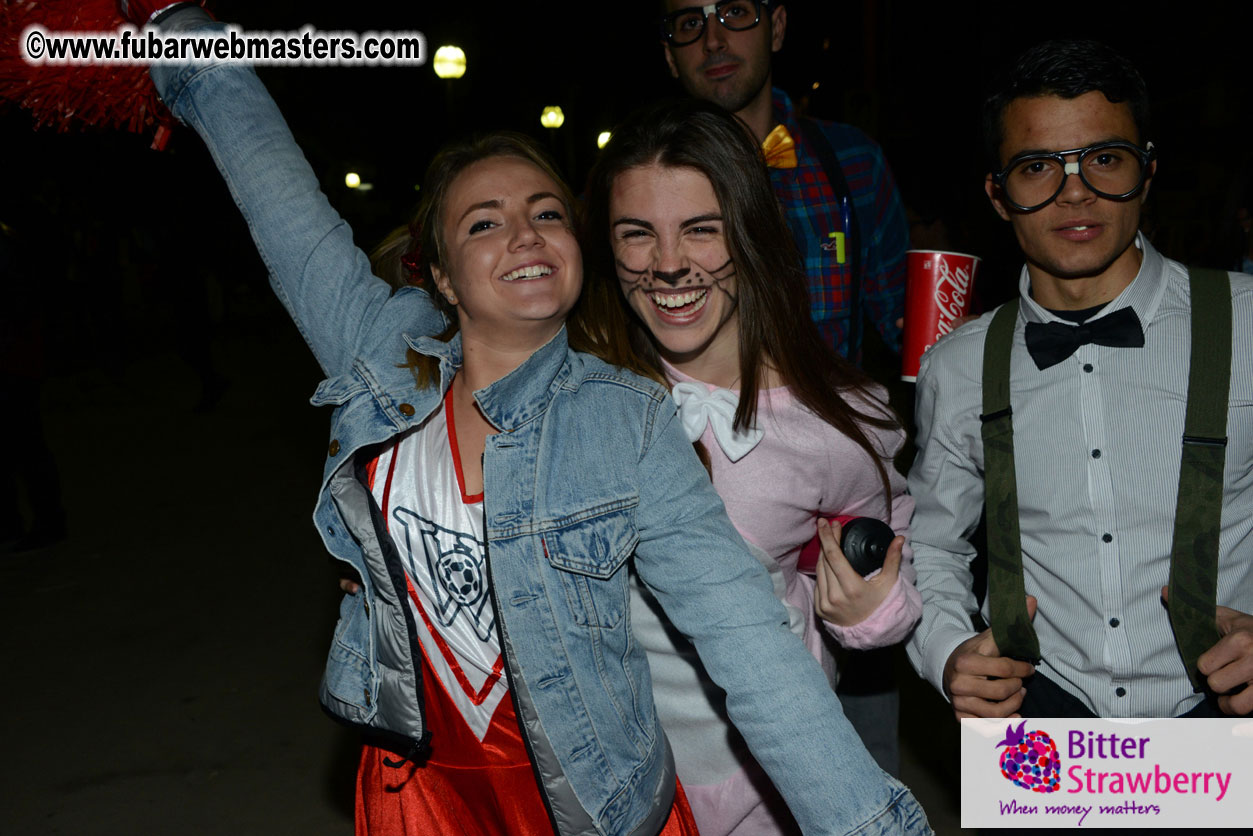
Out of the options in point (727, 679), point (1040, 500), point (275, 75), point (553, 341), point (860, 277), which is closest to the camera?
point (727, 679)

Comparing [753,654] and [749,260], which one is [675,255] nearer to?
[749,260]

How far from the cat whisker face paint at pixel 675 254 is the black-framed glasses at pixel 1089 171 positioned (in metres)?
0.66

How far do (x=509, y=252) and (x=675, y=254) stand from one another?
1.47 feet

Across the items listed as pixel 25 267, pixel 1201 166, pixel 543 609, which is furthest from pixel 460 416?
pixel 1201 166

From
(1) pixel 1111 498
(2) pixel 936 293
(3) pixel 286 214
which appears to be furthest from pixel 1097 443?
(3) pixel 286 214

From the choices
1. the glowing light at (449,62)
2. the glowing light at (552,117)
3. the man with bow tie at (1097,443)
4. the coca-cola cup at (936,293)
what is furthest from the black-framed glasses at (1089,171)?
the glowing light at (552,117)

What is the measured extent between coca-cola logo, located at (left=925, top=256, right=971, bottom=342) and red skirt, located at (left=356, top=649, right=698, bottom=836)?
1.41 metres

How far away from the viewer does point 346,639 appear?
6.73 feet

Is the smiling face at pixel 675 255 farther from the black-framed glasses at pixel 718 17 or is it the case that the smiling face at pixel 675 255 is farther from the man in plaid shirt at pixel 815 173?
the black-framed glasses at pixel 718 17

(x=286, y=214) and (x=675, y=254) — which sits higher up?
(x=286, y=214)

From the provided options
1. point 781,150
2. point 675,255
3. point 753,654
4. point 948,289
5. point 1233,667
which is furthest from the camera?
point 781,150

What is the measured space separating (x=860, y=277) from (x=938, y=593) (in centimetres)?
123

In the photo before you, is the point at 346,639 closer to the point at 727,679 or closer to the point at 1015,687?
the point at 727,679

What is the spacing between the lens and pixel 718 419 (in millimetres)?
2287
